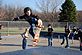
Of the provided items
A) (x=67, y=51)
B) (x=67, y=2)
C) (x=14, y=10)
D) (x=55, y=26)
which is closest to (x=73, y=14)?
(x=67, y=2)

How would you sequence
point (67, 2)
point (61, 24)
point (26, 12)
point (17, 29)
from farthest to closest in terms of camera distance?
1. point (67, 2)
2. point (17, 29)
3. point (61, 24)
4. point (26, 12)

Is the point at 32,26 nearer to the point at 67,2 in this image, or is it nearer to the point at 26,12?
the point at 26,12

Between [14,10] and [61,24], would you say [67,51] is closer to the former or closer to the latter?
[61,24]

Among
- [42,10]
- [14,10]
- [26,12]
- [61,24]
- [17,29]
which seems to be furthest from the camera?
[14,10]

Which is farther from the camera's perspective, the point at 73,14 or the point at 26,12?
the point at 73,14

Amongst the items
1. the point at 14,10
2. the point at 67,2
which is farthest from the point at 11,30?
the point at 14,10

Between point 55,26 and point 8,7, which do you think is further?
point 8,7

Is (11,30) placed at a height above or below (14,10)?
below

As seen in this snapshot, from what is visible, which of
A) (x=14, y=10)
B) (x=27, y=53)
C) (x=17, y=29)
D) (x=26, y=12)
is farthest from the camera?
(x=14, y=10)

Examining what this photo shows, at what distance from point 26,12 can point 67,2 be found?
159 ft

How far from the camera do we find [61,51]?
4.42m

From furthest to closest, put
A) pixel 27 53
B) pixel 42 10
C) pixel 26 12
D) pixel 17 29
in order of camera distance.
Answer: pixel 42 10 → pixel 17 29 → pixel 26 12 → pixel 27 53

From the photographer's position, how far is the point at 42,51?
14.1ft

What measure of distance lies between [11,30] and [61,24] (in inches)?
319
